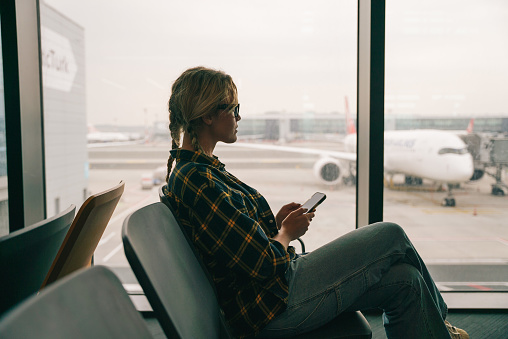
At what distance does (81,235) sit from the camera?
903 millimetres

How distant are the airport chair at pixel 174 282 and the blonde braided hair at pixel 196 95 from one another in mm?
344

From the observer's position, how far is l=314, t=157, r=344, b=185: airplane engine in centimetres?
236

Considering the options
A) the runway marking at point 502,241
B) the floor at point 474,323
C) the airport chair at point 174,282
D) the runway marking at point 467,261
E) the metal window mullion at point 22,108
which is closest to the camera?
the airport chair at point 174,282

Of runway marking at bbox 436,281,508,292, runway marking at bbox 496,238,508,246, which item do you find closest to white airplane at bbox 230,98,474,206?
runway marking at bbox 496,238,508,246

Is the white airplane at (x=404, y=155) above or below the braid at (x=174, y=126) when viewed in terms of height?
below

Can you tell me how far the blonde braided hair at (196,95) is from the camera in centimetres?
118

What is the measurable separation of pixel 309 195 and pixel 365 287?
4.46 ft

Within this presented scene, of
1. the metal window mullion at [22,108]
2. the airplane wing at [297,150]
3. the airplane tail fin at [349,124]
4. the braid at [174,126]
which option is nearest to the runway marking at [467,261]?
the airplane wing at [297,150]

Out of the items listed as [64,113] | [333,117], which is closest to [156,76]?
[64,113]

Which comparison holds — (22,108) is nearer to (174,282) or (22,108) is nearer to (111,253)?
(111,253)

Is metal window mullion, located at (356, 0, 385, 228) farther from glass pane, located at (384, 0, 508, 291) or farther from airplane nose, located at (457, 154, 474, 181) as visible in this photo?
airplane nose, located at (457, 154, 474, 181)

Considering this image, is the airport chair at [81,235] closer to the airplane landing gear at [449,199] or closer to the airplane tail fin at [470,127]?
the airplane tail fin at [470,127]

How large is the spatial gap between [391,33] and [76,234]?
198 cm

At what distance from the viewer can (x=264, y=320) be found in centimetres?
103
